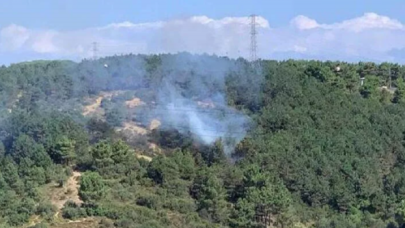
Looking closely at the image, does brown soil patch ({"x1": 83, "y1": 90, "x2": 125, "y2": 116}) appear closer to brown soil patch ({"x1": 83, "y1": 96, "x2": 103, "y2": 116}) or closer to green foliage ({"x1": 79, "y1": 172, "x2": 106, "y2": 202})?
brown soil patch ({"x1": 83, "y1": 96, "x2": 103, "y2": 116})

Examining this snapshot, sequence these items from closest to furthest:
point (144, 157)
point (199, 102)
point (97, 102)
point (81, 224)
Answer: point (81, 224)
point (144, 157)
point (199, 102)
point (97, 102)

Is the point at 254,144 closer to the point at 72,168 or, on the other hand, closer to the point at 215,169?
the point at 215,169

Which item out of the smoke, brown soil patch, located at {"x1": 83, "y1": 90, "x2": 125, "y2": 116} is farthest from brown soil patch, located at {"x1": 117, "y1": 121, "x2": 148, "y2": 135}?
brown soil patch, located at {"x1": 83, "y1": 90, "x2": 125, "y2": 116}

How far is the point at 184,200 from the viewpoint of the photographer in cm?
3831

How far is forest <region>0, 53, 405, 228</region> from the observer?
3681cm

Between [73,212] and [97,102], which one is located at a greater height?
[97,102]

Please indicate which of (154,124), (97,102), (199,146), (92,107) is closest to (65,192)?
(199,146)

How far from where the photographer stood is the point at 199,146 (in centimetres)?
4519

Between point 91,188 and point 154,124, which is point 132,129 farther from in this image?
point 91,188

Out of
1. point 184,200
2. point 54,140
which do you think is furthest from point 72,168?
point 184,200

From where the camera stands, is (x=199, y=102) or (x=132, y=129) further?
(x=199, y=102)

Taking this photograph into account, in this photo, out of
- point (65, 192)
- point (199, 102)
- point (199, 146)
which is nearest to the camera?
point (65, 192)

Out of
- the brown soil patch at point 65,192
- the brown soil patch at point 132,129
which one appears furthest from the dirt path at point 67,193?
the brown soil patch at point 132,129

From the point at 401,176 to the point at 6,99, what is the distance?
85.3 feet
